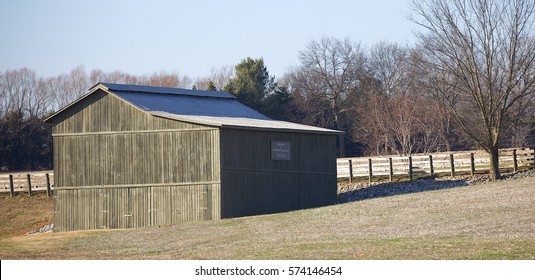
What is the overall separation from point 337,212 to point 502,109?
1405 cm

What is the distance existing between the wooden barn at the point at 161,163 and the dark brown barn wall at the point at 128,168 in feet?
0.14

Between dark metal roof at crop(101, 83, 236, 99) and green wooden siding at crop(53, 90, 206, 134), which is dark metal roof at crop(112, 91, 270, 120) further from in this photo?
green wooden siding at crop(53, 90, 206, 134)

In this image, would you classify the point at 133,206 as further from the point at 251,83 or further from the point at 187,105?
the point at 251,83

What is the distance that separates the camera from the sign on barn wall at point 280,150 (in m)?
43.6

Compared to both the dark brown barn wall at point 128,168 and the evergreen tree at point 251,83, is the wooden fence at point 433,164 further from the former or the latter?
the evergreen tree at point 251,83

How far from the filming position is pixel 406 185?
49.7 m

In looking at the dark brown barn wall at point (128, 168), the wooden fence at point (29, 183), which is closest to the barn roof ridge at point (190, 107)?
the dark brown barn wall at point (128, 168)

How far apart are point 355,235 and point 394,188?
65.6 ft

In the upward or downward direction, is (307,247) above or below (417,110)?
below

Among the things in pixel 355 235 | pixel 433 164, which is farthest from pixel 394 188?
pixel 355 235

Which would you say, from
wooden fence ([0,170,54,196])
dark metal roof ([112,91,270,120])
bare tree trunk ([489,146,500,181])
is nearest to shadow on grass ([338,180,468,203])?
bare tree trunk ([489,146,500,181])

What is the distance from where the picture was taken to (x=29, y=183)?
5691 cm

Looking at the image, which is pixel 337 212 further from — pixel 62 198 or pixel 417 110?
pixel 417 110
